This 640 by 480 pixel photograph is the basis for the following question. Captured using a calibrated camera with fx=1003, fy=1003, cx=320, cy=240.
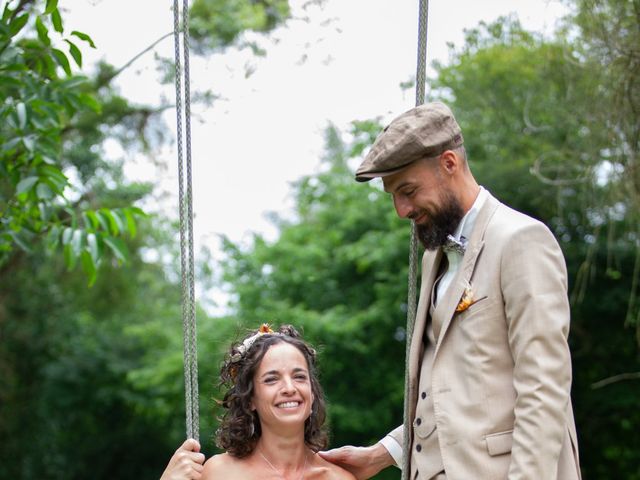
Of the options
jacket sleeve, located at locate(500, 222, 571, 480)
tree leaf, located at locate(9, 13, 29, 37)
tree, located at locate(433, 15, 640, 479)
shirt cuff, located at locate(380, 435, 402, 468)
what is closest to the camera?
jacket sleeve, located at locate(500, 222, 571, 480)

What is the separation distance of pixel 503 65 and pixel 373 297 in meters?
3.60

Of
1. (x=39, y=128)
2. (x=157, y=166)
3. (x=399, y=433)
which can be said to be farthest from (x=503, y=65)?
(x=399, y=433)

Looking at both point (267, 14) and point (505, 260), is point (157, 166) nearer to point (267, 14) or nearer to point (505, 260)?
point (267, 14)

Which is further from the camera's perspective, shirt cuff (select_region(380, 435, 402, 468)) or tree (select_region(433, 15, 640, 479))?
tree (select_region(433, 15, 640, 479))

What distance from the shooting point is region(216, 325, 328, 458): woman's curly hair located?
3.41 metres

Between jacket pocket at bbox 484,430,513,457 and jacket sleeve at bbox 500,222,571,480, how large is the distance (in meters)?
0.08

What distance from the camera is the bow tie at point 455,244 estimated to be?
2.85 m

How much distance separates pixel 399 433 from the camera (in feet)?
11.0

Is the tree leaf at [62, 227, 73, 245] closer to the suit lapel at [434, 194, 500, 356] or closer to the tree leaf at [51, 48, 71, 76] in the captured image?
the tree leaf at [51, 48, 71, 76]

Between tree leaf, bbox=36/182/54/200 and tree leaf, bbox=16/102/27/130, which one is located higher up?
tree leaf, bbox=16/102/27/130

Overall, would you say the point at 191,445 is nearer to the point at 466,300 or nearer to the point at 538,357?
the point at 466,300

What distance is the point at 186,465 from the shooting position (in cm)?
312

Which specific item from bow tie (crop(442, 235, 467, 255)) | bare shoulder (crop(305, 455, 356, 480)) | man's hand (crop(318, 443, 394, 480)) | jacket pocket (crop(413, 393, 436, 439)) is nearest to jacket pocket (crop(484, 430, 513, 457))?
jacket pocket (crop(413, 393, 436, 439))

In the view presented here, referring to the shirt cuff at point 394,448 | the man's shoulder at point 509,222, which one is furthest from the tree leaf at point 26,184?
the man's shoulder at point 509,222
